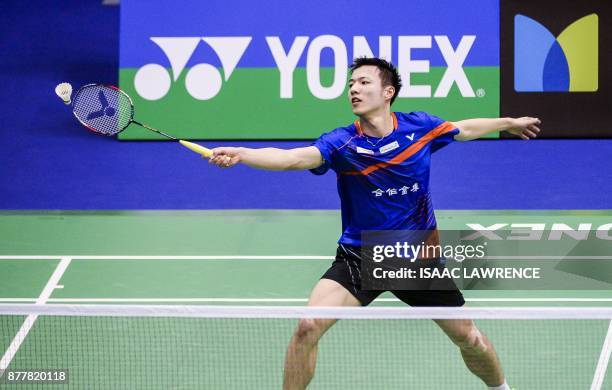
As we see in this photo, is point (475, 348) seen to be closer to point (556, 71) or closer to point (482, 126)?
point (482, 126)

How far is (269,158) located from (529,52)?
4.83m

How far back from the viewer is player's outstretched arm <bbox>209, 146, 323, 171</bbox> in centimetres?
454

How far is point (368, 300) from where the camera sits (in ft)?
16.3

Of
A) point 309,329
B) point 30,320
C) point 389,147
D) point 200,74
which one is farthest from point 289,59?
point 309,329

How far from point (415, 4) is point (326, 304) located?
15.6ft

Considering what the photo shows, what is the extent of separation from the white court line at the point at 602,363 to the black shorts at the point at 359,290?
3.63 feet

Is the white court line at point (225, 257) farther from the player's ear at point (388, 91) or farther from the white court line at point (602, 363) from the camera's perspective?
the player's ear at point (388, 91)

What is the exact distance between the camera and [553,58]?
8977 millimetres

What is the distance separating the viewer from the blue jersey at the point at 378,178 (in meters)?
5.01

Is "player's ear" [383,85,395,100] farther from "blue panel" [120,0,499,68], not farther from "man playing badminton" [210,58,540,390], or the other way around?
"blue panel" [120,0,499,68]

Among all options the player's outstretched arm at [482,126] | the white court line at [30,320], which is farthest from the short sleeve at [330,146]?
the white court line at [30,320]

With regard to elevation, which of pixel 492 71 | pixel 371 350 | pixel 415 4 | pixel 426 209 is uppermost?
pixel 415 4

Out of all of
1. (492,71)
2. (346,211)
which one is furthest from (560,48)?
(346,211)

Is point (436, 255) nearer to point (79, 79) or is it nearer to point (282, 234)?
point (282, 234)
